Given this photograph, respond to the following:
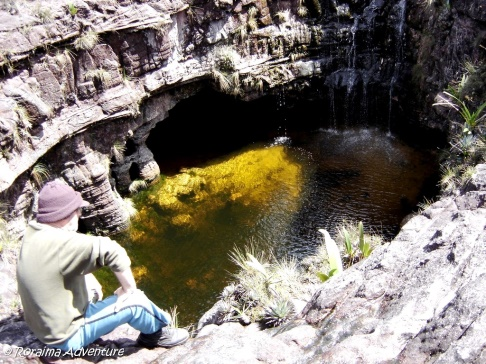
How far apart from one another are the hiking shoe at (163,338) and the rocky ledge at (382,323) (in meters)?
0.08

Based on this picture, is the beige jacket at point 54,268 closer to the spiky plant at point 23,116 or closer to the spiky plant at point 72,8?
the spiky plant at point 23,116

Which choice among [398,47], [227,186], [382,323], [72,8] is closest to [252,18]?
[398,47]

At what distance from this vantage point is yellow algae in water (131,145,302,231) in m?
11.2

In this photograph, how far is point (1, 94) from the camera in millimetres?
7906

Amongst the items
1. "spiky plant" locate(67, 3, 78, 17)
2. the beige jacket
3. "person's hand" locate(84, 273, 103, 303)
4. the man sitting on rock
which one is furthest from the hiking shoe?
"spiky plant" locate(67, 3, 78, 17)

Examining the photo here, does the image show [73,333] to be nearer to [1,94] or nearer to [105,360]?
[105,360]

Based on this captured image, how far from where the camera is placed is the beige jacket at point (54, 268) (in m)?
3.68

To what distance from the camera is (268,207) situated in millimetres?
11031

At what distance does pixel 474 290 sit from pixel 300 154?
32.6ft

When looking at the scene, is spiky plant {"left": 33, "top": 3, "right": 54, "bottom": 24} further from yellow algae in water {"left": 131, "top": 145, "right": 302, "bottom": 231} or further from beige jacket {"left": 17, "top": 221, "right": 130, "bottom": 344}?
beige jacket {"left": 17, "top": 221, "right": 130, "bottom": 344}

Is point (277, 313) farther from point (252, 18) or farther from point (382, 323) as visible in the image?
point (252, 18)

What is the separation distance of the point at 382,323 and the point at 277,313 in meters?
1.62

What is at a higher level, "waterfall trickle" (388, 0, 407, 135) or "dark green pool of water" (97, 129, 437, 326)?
"waterfall trickle" (388, 0, 407, 135)

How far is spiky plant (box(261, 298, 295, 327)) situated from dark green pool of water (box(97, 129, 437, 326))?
362cm
